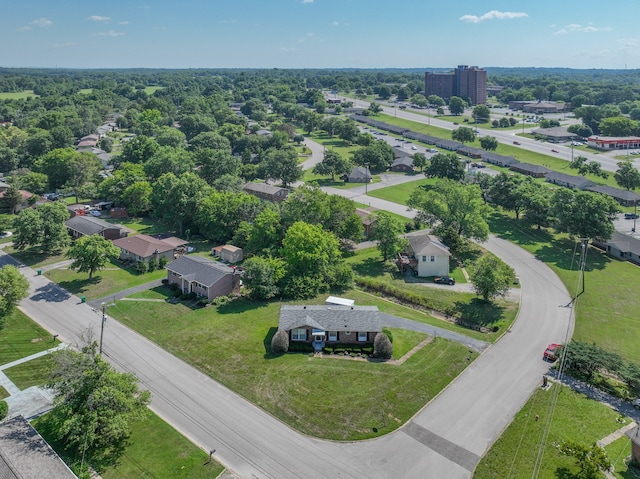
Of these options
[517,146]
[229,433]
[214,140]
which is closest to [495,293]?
[229,433]

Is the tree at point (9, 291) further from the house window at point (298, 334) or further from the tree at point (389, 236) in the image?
the tree at point (389, 236)

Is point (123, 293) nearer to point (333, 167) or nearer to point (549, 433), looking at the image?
point (549, 433)

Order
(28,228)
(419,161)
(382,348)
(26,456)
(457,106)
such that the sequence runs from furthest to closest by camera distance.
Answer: (457,106)
(419,161)
(28,228)
(382,348)
(26,456)

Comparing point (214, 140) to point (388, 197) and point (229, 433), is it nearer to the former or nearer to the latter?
point (388, 197)

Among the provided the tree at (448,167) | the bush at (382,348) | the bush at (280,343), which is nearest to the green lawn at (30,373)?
the bush at (280,343)

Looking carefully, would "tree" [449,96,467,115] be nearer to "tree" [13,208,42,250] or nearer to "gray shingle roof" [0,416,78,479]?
"tree" [13,208,42,250]

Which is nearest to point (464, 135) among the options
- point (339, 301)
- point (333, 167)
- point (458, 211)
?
point (333, 167)
